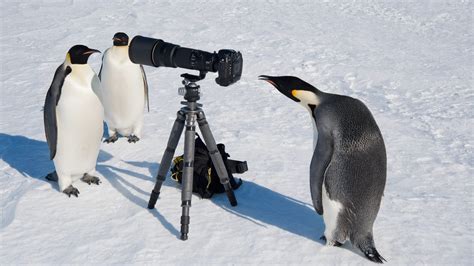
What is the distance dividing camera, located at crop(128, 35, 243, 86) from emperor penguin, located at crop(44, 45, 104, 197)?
57 centimetres

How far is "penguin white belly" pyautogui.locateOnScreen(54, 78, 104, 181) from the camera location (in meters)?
3.62

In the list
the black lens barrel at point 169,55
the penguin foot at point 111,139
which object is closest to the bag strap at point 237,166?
the black lens barrel at point 169,55

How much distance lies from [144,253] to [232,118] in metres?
2.50

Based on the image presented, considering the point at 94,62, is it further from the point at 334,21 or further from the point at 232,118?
the point at 334,21

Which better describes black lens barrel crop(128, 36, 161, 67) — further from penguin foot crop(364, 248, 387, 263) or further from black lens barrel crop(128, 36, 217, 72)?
penguin foot crop(364, 248, 387, 263)

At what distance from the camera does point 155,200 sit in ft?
11.4

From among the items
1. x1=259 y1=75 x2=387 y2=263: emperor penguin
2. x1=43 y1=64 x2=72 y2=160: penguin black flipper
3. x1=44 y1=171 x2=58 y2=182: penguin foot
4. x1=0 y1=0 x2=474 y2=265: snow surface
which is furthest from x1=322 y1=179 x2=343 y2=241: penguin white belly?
x1=44 y1=171 x2=58 y2=182: penguin foot

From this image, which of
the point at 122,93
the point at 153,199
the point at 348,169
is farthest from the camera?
the point at 122,93

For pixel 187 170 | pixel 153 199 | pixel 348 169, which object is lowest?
pixel 153 199

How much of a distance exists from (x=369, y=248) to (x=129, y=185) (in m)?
1.70

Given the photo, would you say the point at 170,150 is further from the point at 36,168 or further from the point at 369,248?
the point at 36,168

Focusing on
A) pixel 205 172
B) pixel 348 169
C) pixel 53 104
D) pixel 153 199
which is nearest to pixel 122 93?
pixel 53 104

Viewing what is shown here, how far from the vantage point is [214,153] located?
335cm

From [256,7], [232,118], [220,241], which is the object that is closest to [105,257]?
[220,241]
